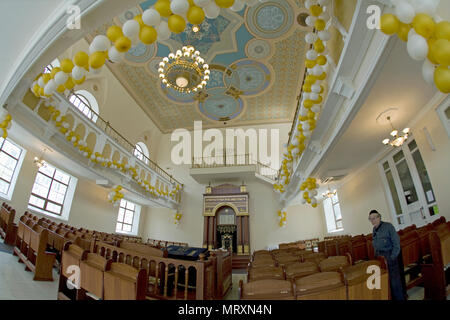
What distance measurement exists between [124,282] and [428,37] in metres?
3.20

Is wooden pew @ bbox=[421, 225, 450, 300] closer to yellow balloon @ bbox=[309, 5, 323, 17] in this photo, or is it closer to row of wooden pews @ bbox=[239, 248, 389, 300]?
row of wooden pews @ bbox=[239, 248, 389, 300]

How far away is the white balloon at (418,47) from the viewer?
1577mm

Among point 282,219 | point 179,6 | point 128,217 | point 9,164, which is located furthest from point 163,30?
point 128,217

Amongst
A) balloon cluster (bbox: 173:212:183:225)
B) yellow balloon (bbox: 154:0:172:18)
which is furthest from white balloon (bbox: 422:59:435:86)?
balloon cluster (bbox: 173:212:183:225)

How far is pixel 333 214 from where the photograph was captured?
10.3m

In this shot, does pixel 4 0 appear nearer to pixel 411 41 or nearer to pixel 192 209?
pixel 411 41

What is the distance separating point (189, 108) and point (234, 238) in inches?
314

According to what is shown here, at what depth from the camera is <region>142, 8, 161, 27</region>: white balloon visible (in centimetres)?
226

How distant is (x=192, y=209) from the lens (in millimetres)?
12367

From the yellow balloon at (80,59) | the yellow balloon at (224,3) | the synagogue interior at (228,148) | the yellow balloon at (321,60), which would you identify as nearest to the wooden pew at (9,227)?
the synagogue interior at (228,148)

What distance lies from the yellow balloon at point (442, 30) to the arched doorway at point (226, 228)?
1081cm

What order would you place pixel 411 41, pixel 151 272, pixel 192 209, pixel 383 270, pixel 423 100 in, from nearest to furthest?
pixel 411 41 < pixel 383 270 < pixel 151 272 < pixel 423 100 < pixel 192 209

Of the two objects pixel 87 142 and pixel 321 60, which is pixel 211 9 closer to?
pixel 321 60
